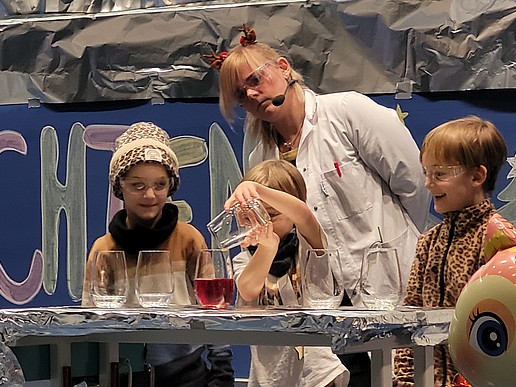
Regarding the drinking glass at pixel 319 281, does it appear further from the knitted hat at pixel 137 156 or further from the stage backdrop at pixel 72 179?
the stage backdrop at pixel 72 179

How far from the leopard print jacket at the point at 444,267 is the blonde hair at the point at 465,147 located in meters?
0.08

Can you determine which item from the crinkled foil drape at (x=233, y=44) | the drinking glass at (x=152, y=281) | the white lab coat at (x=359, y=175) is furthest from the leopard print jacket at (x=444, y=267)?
the crinkled foil drape at (x=233, y=44)

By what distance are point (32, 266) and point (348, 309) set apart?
2335 mm

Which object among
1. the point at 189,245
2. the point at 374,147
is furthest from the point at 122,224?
the point at 374,147

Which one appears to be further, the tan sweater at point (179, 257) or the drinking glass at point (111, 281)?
the tan sweater at point (179, 257)

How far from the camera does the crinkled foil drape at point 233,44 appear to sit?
10.7 feet

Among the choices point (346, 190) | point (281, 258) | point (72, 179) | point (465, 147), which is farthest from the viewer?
point (72, 179)

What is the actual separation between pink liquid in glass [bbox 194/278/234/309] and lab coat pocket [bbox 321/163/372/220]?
832 millimetres

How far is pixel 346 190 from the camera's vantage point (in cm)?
274

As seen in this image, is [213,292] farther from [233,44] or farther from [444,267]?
[233,44]

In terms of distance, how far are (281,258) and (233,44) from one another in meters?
1.55

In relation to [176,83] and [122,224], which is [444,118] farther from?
[122,224]

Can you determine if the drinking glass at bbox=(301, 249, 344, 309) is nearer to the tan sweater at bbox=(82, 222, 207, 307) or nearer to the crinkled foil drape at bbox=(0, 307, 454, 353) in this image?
the crinkled foil drape at bbox=(0, 307, 454, 353)

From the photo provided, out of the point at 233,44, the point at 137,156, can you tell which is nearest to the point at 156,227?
the point at 137,156
